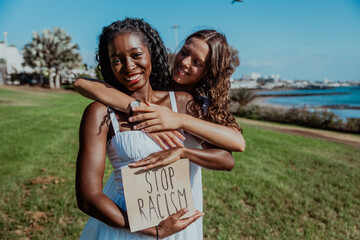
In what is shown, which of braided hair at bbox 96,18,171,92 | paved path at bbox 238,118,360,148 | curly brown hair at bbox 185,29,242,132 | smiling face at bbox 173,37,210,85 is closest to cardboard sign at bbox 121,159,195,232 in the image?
curly brown hair at bbox 185,29,242,132

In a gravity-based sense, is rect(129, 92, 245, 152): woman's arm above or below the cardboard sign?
above

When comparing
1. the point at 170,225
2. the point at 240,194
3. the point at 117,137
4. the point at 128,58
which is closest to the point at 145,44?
the point at 128,58

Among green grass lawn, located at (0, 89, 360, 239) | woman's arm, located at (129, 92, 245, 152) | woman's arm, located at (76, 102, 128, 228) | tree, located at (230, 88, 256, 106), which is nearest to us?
woman's arm, located at (76, 102, 128, 228)

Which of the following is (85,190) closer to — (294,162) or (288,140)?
(294,162)

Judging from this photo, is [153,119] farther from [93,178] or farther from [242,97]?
[242,97]

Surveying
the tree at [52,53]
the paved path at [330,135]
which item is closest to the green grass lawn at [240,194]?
the paved path at [330,135]

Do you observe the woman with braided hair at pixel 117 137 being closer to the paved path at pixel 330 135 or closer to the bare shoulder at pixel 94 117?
the bare shoulder at pixel 94 117

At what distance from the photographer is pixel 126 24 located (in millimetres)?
1506

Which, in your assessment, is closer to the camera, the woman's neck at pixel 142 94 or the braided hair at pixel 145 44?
the braided hair at pixel 145 44

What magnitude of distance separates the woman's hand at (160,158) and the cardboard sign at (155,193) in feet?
0.09

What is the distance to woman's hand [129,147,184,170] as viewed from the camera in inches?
53.6

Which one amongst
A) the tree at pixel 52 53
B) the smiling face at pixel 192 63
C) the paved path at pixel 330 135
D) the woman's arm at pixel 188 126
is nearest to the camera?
the woman's arm at pixel 188 126

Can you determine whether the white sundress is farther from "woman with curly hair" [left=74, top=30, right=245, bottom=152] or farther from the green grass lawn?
the green grass lawn

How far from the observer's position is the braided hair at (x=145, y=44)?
149 centimetres
